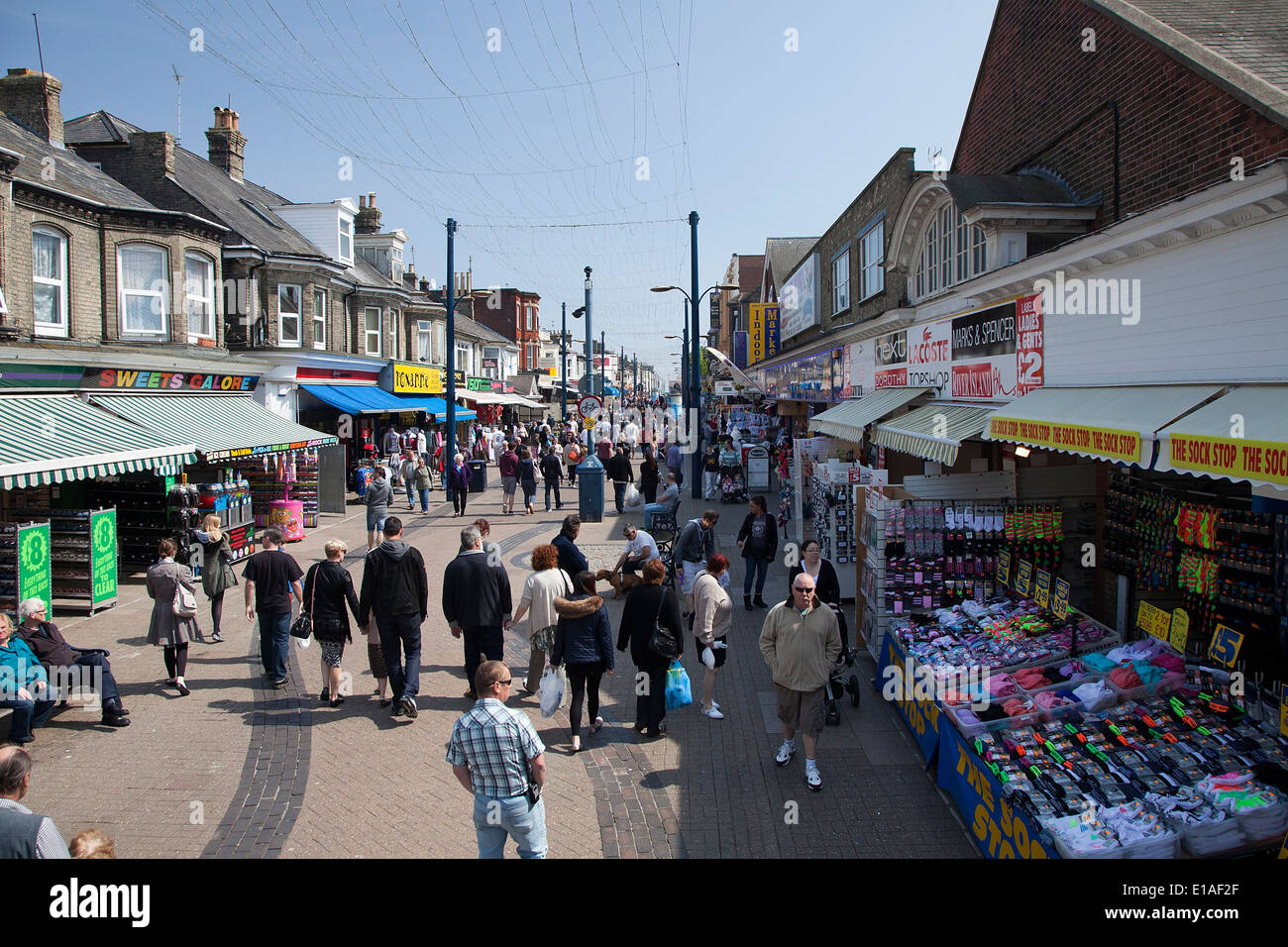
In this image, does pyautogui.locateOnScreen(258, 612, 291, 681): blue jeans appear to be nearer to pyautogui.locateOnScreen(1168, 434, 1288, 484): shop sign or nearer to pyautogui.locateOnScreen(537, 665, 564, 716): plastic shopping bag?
pyautogui.locateOnScreen(537, 665, 564, 716): plastic shopping bag

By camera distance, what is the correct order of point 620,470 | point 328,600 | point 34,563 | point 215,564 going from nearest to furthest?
point 328,600 → point 215,564 → point 34,563 → point 620,470

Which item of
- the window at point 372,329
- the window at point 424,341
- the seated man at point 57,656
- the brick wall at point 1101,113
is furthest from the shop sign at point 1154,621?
the window at point 424,341

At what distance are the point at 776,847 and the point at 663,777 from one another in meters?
1.31

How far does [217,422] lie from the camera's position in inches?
614

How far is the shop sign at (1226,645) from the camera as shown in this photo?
5402mm

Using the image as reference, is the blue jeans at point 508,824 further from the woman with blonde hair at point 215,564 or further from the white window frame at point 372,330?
the white window frame at point 372,330

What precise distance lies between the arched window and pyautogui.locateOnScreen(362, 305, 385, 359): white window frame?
18.7 meters

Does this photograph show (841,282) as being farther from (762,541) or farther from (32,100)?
(32,100)

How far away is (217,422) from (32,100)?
25.6 ft

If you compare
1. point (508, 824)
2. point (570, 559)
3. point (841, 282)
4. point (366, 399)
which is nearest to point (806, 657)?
point (508, 824)

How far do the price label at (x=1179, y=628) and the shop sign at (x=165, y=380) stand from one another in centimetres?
1593

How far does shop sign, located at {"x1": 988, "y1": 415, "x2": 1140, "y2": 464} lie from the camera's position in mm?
5891

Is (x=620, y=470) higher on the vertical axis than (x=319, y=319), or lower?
lower

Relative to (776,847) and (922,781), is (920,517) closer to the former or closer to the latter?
(922,781)
